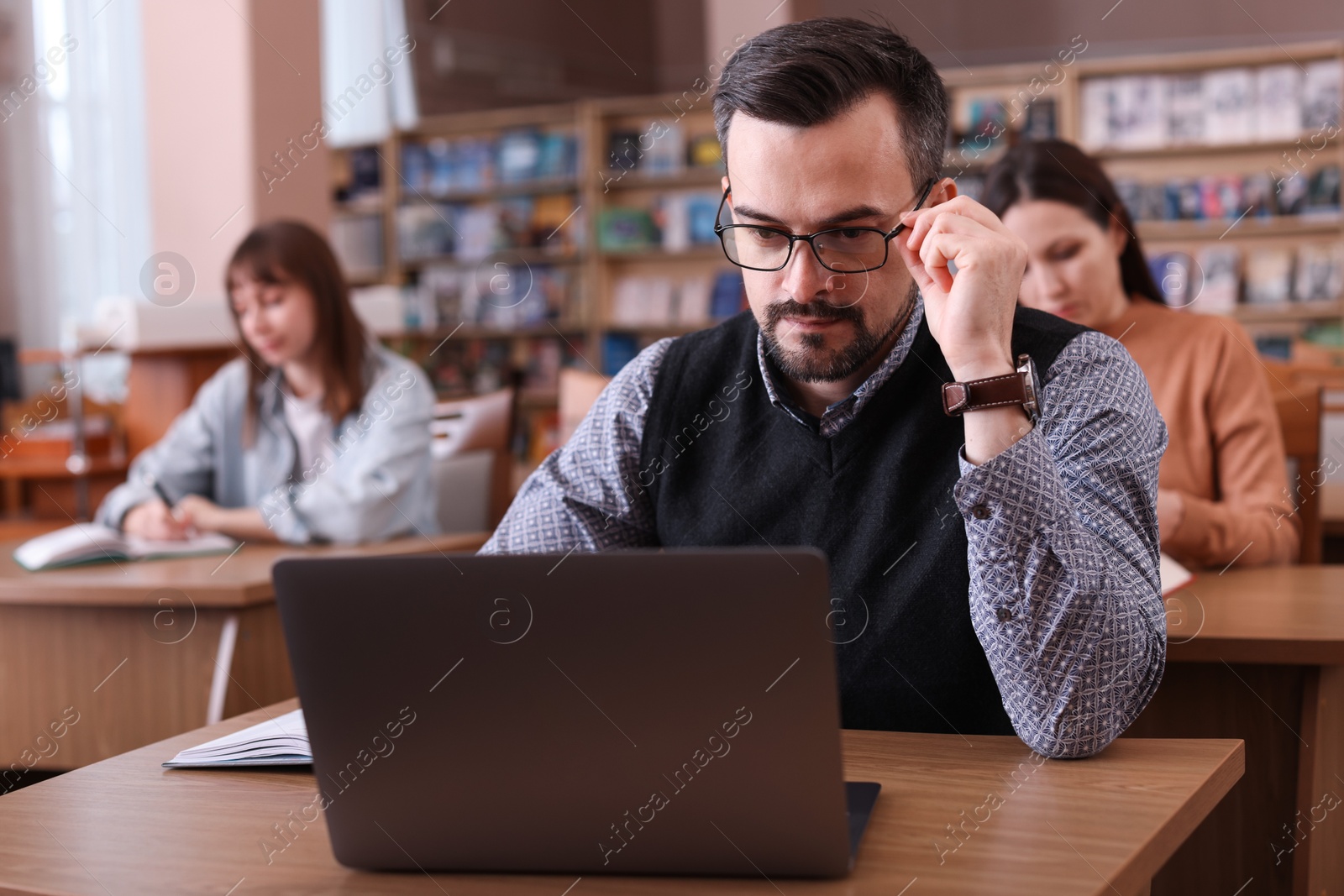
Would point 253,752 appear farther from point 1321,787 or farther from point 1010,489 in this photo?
point 1321,787

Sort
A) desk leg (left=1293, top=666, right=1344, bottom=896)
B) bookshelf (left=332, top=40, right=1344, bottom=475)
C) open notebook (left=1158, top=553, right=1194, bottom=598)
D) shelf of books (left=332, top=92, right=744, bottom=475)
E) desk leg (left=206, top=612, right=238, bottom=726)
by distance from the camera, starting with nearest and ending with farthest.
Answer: desk leg (left=1293, top=666, right=1344, bottom=896)
open notebook (left=1158, top=553, right=1194, bottom=598)
desk leg (left=206, top=612, right=238, bottom=726)
bookshelf (left=332, top=40, right=1344, bottom=475)
shelf of books (left=332, top=92, right=744, bottom=475)

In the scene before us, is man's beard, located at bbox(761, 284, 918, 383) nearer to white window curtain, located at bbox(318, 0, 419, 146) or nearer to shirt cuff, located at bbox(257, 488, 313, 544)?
shirt cuff, located at bbox(257, 488, 313, 544)

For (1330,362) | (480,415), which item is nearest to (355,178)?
(480,415)

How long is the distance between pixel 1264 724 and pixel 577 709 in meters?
1.17

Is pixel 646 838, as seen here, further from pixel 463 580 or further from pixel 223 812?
pixel 223 812

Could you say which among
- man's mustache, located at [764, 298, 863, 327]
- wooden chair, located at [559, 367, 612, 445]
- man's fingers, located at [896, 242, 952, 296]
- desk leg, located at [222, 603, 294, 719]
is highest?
man's fingers, located at [896, 242, 952, 296]

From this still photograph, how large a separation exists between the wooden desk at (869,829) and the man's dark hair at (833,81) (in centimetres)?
61

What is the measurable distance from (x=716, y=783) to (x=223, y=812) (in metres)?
0.44

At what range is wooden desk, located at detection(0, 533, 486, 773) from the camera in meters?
2.16

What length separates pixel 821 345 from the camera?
52.8 inches

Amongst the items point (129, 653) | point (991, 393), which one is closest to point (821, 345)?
point (991, 393)

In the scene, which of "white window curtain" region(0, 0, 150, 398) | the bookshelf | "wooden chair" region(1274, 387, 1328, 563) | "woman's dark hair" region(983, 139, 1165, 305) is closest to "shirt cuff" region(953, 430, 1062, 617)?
"woman's dark hair" region(983, 139, 1165, 305)

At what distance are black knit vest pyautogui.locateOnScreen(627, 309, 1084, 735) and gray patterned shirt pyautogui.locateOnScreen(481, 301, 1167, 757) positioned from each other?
26 millimetres

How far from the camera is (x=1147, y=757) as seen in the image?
1.09m
